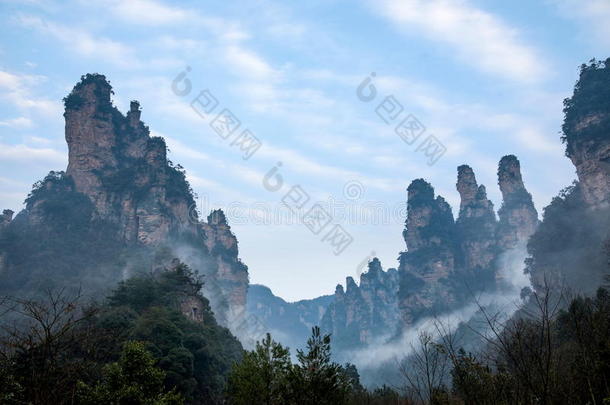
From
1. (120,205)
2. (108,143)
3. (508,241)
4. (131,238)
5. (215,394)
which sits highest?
(108,143)

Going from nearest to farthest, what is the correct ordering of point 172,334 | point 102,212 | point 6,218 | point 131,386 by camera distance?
point 131,386 < point 172,334 < point 6,218 < point 102,212

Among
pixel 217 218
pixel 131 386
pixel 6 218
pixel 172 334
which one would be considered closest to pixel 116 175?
pixel 6 218

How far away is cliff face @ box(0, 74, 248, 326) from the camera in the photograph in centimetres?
7194

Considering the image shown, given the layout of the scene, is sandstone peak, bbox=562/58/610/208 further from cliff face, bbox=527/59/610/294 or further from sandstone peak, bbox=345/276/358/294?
sandstone peak, bbox=345/276/358/294

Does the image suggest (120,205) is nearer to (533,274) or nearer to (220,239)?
(220,239)

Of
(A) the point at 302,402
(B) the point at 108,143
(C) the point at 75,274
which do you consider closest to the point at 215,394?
(A) the point at 302,402

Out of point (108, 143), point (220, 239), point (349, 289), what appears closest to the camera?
point (108, 143)

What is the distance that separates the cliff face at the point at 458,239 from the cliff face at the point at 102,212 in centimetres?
4561

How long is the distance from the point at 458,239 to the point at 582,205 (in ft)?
139

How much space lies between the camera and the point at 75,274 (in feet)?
235

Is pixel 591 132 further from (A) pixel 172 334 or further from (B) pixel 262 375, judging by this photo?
(B) pixel 262 375

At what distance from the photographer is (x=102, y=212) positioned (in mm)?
79875

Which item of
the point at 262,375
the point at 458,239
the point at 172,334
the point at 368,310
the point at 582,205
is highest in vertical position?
the point at 458,239

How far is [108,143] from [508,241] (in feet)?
271
